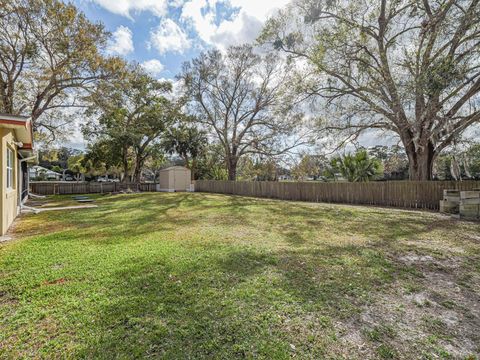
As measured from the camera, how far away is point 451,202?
28.5ft

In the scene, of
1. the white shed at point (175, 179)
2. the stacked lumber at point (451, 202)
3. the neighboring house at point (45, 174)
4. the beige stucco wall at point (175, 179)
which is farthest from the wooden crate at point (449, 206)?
the neighboring house at point (45, 174)

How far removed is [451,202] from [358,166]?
1274 cm

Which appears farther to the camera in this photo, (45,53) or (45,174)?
(45,174)

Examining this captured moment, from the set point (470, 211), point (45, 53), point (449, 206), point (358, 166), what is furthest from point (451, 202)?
point (45, 53)

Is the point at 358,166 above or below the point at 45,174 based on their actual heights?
above

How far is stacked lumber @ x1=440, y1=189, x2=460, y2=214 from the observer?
335 inches

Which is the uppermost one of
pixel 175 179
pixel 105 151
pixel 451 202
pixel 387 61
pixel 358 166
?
pixel 387 61

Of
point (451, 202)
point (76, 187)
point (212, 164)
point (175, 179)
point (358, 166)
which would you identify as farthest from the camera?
point (212, 164)

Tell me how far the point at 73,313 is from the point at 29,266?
82.9 inches

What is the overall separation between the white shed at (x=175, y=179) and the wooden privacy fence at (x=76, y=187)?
8.53ft

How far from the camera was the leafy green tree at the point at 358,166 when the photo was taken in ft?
68.2

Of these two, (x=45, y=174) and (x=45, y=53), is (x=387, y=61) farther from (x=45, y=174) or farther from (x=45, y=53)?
(x=45, y=174)

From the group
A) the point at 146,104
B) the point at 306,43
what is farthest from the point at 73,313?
the point at 146,104

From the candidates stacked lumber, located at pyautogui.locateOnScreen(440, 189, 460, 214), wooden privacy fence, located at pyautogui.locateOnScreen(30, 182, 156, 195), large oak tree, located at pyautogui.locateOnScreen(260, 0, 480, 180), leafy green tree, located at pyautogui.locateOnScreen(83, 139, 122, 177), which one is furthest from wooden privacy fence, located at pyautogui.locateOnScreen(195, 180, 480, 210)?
leafy green tree, located at pyautogui.locateOnScreen(83, 139, 122, 177)
